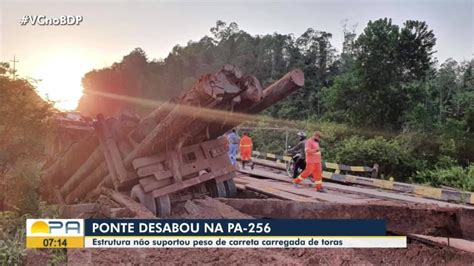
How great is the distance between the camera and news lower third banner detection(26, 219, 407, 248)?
2.53 metres

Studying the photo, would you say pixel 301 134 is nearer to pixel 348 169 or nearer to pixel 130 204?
pixel 348 169

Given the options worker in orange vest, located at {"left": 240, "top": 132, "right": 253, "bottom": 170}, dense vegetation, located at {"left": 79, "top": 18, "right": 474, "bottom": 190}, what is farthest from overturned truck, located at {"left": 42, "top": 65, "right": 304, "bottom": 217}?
worker in orange vest, located at {"left": 240, "top": 132, "right": 253, "bottom": 170}

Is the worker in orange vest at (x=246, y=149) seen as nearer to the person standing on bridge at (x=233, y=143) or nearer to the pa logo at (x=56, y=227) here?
the person standing on bridge at (x=233, y=143)

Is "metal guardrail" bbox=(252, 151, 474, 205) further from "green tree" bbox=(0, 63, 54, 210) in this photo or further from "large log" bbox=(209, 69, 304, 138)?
"green tree" bbox=(0, 63, 54, 210)

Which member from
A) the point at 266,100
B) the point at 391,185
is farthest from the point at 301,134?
the point at 266,100

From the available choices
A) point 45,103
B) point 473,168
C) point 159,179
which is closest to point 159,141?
point 159,179

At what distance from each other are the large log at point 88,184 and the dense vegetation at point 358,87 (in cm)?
64

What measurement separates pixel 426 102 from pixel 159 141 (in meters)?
2.70

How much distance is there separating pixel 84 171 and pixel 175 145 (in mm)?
1306

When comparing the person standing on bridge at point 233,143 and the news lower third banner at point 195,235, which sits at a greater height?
the person standing on bridge at point 233,143

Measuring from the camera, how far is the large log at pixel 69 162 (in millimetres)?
4250

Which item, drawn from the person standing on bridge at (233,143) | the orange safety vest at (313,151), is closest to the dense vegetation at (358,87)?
the orange safety vest at (313,151)

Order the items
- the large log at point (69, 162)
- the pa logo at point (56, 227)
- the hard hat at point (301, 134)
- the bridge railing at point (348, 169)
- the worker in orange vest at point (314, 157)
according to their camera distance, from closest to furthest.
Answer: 1. the pa logo at point (56, 227)
2. the large log at point (69, 162)
3. the worker in orange vest at point (314, 157)
4. the hard hat at point (301, 134)
5. the bridge railing at point (348, 169)

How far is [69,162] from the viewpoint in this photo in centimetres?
445
